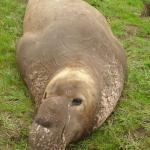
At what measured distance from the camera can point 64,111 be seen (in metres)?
5.42

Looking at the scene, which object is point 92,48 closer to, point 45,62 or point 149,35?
point 45,62

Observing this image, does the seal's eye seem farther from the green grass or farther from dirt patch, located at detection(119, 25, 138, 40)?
dirt patch, located at detection(119, 25, 138, 40)

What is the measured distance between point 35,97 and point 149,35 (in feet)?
11.5

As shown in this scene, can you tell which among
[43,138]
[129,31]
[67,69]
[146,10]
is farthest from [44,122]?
[146,10]

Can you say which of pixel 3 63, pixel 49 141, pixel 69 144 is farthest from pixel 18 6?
pixel 49 141

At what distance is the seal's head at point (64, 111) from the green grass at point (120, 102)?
0.45 metres

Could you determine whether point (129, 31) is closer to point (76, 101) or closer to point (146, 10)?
point (146, 10)

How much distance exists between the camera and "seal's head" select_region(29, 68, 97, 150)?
5.17 m

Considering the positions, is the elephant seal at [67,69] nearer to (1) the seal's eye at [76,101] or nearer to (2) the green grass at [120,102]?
(1) the seal's eye at [76,101]

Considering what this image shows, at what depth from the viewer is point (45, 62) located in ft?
22.0

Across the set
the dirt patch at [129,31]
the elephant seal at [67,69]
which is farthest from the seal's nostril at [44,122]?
the dirt patch at [129,31]

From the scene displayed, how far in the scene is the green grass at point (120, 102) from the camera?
6.23 metres

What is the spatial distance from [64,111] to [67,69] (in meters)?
0.93

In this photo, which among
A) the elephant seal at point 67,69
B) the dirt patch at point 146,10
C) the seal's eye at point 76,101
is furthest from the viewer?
the dirt patch at point 146,10
